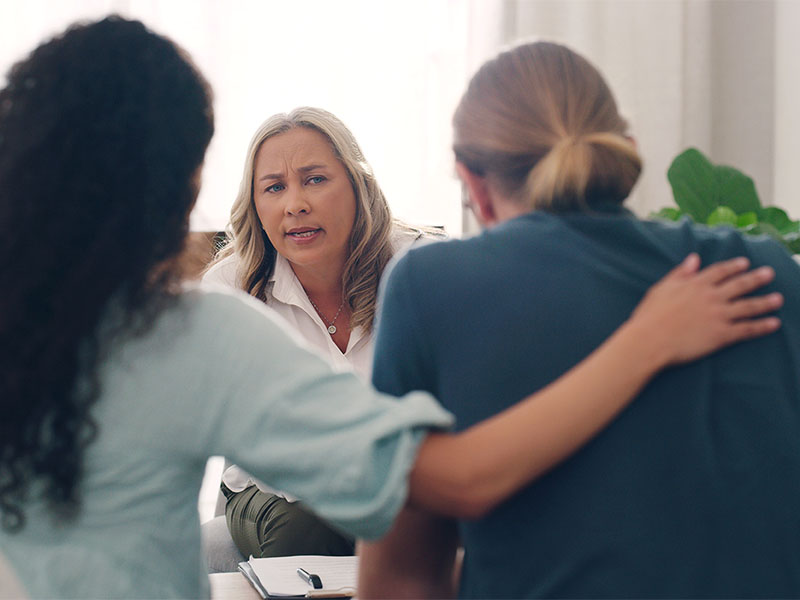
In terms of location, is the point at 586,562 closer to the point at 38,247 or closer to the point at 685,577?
the point at 685,577

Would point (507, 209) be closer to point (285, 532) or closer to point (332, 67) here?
point (285, 532)

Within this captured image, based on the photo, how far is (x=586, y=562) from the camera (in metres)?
0.82

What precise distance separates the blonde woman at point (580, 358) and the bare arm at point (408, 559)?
100mm

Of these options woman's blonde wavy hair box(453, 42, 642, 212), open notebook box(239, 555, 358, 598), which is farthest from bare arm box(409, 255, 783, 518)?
open notebook box(239, 555, 358, 598)

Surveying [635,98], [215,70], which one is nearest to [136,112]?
[215,70]

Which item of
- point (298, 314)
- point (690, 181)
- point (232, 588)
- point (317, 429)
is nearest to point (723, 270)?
point (317, 429)

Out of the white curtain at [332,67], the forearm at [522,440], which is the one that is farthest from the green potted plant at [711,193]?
the forearm at [522,440]

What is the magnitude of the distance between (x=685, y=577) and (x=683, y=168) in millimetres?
1396

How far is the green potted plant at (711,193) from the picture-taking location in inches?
80.0

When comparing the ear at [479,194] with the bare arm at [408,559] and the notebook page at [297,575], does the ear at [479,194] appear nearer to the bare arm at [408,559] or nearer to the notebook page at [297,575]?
the bare arm at [408,559]

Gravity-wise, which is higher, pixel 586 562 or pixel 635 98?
pixel 635 98

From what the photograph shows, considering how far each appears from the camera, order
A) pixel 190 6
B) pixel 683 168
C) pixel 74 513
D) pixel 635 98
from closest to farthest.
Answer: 1. pixel 74 513
2. pixel 683 168
3. pixel 190 6
4. pixel 635 98

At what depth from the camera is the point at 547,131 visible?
92 centimetres

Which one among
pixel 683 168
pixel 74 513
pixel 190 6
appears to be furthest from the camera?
pixel 190 6
